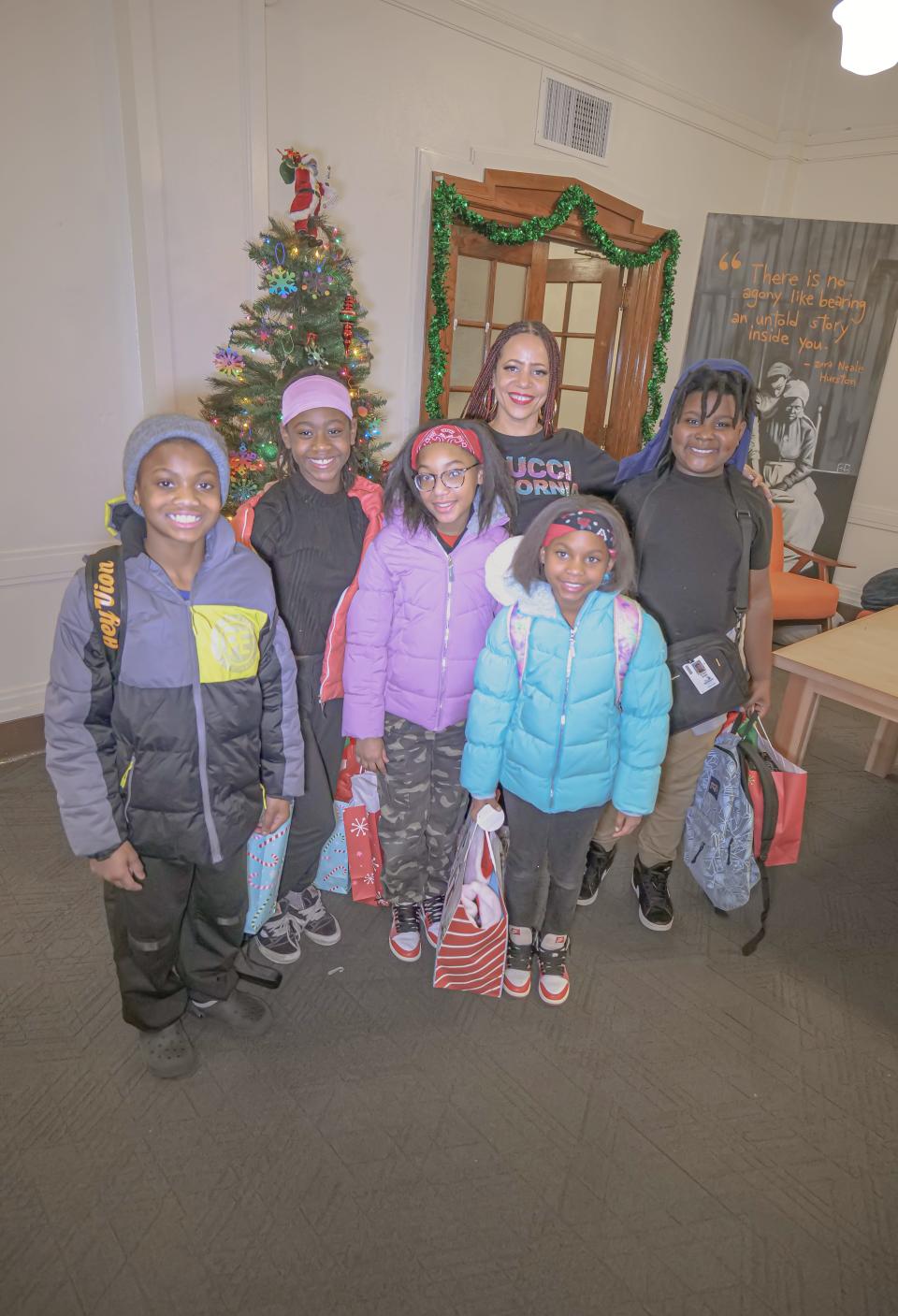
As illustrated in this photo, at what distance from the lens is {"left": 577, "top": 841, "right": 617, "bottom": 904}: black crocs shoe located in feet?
8.15

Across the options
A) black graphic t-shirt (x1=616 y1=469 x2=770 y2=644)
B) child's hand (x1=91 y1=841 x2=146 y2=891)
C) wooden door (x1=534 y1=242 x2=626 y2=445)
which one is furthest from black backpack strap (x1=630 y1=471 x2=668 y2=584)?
wooden door (x1=534 y1=242 x2=626 y2=445)

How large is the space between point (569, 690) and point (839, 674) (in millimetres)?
1235

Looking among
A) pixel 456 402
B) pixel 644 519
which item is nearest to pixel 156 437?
pixel 644 519

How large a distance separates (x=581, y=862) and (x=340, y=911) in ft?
2.85

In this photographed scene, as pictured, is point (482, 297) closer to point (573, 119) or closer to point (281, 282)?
point (573, 119)

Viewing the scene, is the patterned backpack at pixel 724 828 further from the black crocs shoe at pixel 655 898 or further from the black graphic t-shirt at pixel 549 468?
the black graphic t-shirt at pixel 549 468

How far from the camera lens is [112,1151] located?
1656 mm

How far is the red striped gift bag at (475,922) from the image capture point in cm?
192

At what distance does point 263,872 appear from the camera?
1999mm

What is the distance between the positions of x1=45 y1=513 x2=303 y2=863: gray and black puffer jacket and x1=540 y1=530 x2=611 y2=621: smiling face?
67 centimetres

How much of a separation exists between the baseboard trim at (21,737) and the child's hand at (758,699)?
297 centimetres

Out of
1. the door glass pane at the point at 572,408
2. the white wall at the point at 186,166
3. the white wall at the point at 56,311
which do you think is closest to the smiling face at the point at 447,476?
the white wall at the point at 186,166

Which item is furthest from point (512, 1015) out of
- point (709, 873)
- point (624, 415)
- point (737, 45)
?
point (737, 45)

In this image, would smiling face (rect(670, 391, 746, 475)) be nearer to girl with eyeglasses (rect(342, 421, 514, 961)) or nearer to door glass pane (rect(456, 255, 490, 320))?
girl with eyeglasses (rect(342, 421, 514, 961))
